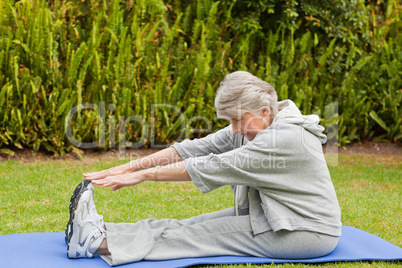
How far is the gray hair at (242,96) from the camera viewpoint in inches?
113

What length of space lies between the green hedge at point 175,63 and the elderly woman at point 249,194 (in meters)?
3.79

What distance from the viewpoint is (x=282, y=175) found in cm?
293

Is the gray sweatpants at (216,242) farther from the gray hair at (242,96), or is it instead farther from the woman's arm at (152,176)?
the gray hair at (242,96)

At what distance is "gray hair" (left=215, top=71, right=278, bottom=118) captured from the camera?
9.42 feet

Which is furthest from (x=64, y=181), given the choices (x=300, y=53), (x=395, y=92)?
(x=395, y=92)

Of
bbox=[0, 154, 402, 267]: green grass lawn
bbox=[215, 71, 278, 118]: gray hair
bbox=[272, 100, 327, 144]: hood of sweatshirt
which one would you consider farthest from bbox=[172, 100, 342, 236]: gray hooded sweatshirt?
bbox=[0, 154, 402, 267]: green grass lawn

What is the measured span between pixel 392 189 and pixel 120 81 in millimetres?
3961

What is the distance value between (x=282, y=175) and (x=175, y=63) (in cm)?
483

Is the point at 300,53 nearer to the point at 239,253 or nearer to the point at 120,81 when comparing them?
the point at 120,81

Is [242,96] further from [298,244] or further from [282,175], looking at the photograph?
[298,244]

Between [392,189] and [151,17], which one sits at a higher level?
[151,17]

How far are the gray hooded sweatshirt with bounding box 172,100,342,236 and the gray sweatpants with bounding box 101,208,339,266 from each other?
0.08m

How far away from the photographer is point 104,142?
271 inches

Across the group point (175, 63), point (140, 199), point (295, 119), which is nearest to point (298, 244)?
point (295, 119)
